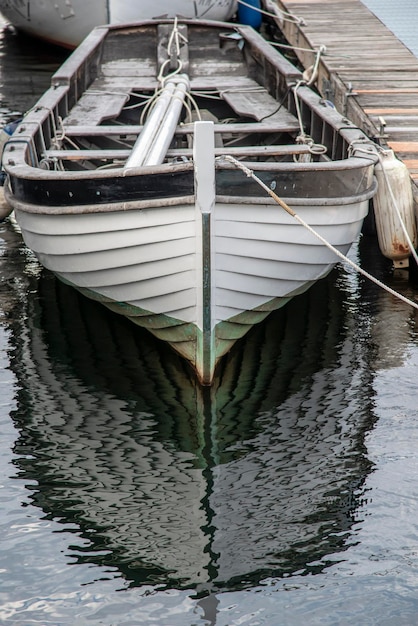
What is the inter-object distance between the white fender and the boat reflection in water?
34.5 inches

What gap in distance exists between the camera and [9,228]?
9203 mm

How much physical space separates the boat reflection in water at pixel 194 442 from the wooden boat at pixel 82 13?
1028cm

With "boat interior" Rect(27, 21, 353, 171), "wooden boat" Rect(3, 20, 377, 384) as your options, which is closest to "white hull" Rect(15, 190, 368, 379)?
"wooden boat" Rect(3, 20, 377, 384)

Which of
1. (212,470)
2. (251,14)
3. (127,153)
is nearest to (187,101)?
(127,153)

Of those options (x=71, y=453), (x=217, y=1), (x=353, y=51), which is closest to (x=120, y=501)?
(x=71, y=453)

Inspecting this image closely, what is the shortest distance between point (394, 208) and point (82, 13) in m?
10.6

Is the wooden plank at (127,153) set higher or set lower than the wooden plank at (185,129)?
lower

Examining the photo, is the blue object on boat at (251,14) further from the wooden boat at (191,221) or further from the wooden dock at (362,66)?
the wooden boat at (191,221)

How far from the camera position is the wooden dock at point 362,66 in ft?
30.3

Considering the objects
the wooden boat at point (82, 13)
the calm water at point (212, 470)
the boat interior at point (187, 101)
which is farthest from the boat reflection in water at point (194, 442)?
the wooden boat at point (82, 13)

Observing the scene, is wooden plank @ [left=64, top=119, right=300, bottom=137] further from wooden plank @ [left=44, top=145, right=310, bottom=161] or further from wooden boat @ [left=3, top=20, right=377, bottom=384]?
wooden plank @ [left=44, top=145, right=310, bottom=161]

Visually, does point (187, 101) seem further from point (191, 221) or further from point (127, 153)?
point (191, 221)

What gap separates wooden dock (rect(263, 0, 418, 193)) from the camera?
30.3 ft

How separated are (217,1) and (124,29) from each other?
260 inches
